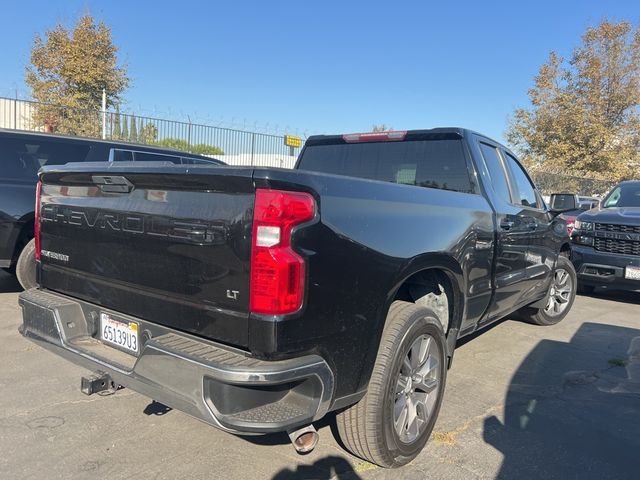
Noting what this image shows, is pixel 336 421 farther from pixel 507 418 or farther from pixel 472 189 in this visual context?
pixel 472 189

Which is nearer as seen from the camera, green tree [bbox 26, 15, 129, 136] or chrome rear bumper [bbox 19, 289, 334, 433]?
chrome rear bumper [bbox 19, 289, 334, 433]

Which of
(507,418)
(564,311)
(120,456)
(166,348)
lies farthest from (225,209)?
(564,311)

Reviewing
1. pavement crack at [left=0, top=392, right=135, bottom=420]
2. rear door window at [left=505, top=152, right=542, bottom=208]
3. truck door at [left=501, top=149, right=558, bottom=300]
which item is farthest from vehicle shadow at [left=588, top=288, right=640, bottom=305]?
pavement crack at [left=0, top=392, right=135, bottom=420]

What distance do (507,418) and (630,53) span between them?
21606mm

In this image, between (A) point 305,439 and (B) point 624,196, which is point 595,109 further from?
(A) point 305,439

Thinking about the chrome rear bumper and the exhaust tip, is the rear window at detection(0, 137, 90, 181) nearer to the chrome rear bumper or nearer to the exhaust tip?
the chrome rear bumper

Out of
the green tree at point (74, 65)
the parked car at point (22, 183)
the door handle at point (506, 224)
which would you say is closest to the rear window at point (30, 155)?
the parked car at point (22, 183)

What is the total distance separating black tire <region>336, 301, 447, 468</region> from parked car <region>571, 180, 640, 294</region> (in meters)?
5.41

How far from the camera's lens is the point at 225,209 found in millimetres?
2170

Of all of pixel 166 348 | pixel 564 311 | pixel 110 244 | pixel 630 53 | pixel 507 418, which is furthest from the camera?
pixel 630 53

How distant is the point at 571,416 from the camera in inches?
142

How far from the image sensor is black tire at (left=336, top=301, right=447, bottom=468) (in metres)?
2.57

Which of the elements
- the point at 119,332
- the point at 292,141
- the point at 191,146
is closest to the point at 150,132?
the point at 191,146

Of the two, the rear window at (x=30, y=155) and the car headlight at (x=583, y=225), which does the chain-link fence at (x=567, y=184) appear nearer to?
the car headlight at (x=583, y=225)
